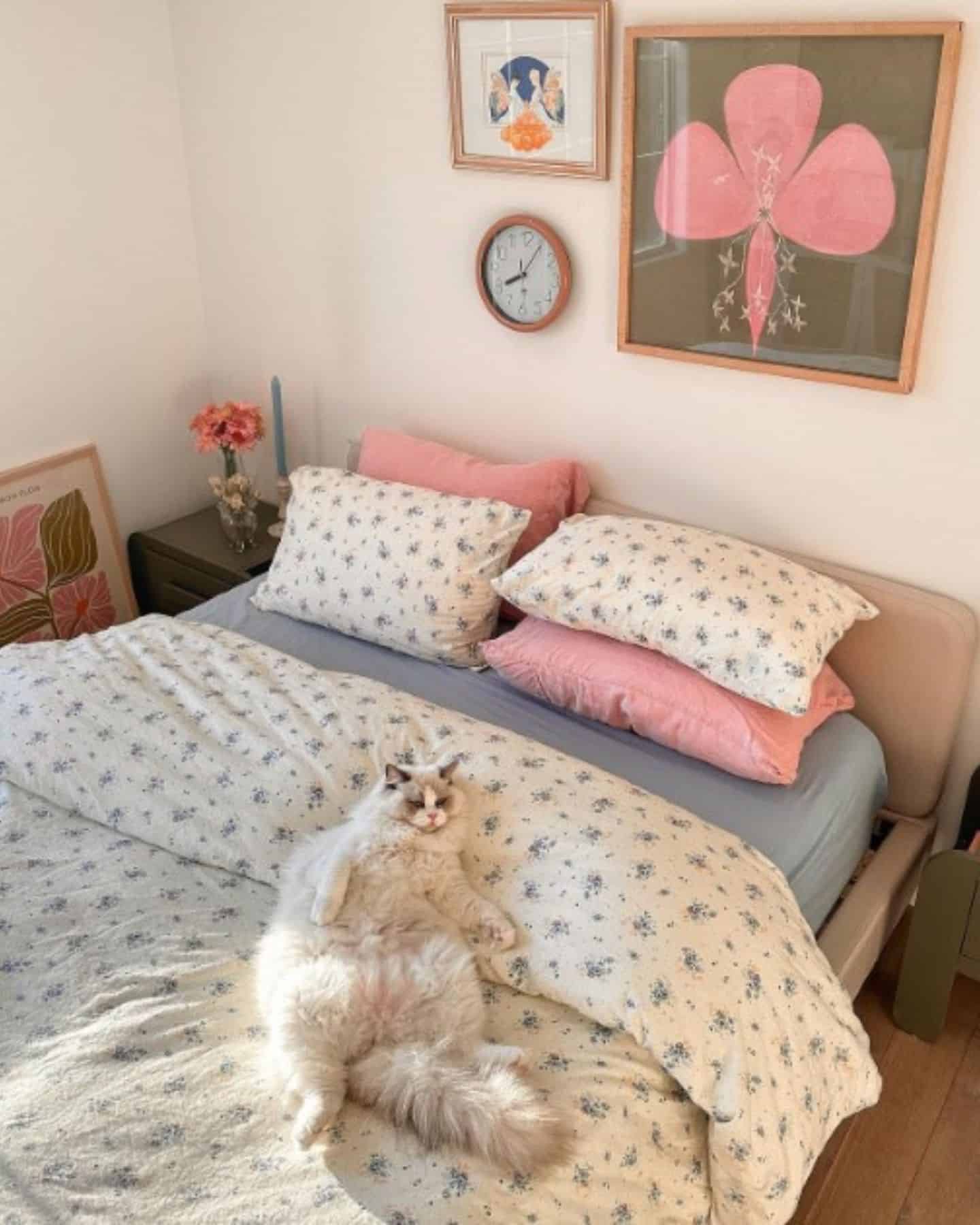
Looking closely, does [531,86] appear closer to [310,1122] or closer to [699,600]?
[699,600]

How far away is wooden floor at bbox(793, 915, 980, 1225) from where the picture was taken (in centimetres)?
188

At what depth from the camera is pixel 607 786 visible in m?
1.78

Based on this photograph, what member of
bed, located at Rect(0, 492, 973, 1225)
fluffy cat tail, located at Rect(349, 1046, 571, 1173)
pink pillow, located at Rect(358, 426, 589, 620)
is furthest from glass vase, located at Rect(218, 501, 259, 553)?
fluffy cat tail, located at Rect(349, 1046, 571, 1173)

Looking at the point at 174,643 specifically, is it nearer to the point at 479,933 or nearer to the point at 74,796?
the point at 74,796

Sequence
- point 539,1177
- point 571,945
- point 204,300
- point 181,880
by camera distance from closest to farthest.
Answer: point 539,1177, point 571,945, point 181,880, point 204,300

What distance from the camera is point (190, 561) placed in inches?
120

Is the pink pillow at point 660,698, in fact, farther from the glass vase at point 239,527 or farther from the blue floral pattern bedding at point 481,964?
the glass vase at point 239,527

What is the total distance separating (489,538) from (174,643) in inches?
26.6

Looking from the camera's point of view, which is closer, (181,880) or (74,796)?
(181,880)

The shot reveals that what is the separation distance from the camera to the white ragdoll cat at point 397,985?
4.40 feet

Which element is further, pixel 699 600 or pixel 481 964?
pixel 699 600

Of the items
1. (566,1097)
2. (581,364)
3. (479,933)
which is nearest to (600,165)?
(581,364)

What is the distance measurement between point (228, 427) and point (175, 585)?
490mm

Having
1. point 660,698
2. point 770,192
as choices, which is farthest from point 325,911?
point 770,192
